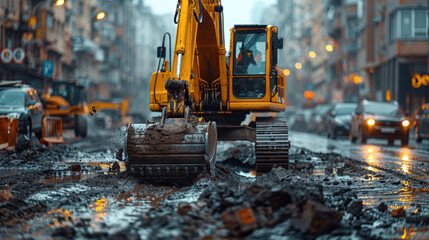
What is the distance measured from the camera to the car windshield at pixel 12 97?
2133 cm

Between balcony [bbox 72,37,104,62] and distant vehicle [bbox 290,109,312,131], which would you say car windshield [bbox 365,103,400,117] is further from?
balcony [bbox 72,37,104,62]

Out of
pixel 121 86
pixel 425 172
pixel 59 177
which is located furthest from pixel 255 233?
pixel 121 86

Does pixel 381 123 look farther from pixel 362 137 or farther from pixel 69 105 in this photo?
pixel 69 105

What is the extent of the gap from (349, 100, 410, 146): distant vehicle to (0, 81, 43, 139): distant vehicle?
41.0 ft

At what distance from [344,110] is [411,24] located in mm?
13833

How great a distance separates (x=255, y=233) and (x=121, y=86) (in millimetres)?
108348

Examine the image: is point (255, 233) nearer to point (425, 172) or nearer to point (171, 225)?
point (171, 225)

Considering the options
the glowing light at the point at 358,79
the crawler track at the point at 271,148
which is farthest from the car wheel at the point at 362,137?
the glowing light at the point at 358,79

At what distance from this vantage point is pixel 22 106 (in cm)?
2127

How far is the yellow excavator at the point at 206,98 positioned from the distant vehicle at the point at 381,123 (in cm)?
1327

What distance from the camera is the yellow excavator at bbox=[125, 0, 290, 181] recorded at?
10.3m

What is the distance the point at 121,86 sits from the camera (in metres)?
114

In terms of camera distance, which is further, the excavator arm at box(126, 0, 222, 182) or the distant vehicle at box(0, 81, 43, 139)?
the distant vehicle at box(0, 81, 43, 139)

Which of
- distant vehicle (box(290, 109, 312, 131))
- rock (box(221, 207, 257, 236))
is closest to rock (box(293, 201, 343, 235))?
rock (box(221, 207, 257, 236))
